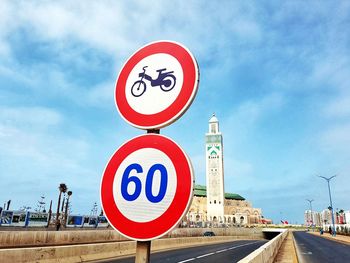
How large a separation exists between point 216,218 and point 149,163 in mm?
144931

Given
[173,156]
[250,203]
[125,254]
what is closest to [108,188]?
[173,156]

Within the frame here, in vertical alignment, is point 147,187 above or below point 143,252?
above

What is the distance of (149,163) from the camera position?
246 centimetres

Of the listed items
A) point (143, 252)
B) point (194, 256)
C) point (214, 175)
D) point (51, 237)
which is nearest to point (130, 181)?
point (143, 252)

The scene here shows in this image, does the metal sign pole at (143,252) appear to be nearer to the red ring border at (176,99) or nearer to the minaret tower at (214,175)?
the red ring border at (176,99)

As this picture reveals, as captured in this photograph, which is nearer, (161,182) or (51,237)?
(161,182)

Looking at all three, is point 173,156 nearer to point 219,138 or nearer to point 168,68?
point 168,68

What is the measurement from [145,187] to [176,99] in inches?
30.5

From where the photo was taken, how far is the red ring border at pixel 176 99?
261 centimetres

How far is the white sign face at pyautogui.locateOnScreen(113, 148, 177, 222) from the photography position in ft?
7.68

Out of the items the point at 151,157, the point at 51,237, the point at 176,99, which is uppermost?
the point at 176,99

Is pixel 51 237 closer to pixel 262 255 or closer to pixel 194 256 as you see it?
pixel 194 256

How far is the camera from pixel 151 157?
8.11 ft

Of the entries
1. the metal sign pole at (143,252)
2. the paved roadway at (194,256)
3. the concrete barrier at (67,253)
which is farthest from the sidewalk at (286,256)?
the metal sign pole at (143,252)
